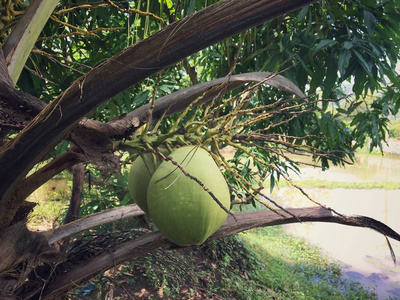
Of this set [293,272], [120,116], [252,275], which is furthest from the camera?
[293,272]

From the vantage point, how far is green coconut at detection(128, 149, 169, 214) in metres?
0.76

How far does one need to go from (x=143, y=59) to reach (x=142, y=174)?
384 mm

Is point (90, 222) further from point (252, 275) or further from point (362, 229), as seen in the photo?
point (362, 229)

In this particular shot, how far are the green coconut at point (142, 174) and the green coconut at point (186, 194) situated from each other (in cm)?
5

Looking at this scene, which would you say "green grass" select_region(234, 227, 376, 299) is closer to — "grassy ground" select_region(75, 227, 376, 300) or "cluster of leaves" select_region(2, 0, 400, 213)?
"grassy ground" select_region(75, 227, 376, 300)

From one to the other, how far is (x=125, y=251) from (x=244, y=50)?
171cm

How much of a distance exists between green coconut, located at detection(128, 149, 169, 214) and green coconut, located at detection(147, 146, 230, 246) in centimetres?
5

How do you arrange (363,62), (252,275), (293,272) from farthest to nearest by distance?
(293,272)
(252,275)
(363,62)

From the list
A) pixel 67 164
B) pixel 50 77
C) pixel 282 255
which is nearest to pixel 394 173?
pixel 282 255

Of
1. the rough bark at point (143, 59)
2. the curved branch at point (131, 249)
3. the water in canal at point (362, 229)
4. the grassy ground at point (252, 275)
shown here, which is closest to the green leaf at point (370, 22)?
the curved branch at point (131, 249)

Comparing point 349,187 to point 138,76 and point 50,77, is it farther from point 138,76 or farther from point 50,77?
point 138,76

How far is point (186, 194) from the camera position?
26.7 inches

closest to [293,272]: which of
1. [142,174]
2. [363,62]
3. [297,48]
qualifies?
[297,48]

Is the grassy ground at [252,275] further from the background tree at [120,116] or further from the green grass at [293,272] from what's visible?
the background tree at [120,116]
